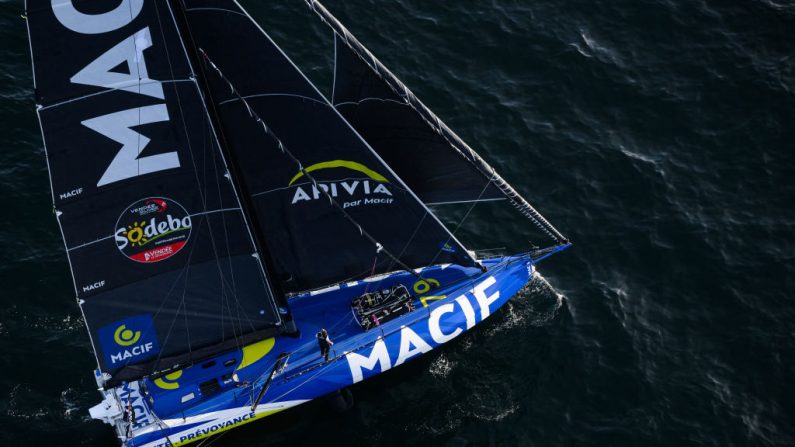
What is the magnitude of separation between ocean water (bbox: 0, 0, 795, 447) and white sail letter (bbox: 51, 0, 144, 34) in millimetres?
13880

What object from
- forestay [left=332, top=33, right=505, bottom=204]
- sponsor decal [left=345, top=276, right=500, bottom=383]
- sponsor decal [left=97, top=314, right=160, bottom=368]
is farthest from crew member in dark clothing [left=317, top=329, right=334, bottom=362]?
forestay [left=332, top=33, right=505, bottom=204]

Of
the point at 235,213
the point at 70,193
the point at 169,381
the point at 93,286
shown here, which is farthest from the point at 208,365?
the point at 70,193

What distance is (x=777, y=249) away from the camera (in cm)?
3822

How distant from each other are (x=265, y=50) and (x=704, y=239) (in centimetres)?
2265

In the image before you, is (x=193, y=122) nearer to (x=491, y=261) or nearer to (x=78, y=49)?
(x=78, y=49)

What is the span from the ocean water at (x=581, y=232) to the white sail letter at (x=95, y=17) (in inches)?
546

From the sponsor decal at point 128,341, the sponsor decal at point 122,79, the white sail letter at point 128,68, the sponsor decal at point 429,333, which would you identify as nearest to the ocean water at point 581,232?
the sponsor decal at point 429,333

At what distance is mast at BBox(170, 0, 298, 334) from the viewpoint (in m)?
25.6

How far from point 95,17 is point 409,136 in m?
11.7

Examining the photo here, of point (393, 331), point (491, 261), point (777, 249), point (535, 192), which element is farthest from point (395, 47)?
point (777, 249)

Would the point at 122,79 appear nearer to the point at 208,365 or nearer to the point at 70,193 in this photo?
Answer: the point at 70,193

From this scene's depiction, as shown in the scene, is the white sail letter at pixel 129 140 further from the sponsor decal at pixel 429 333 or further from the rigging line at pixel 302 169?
the sponsor decal at pixel 429 333

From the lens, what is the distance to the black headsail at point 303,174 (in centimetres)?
2680

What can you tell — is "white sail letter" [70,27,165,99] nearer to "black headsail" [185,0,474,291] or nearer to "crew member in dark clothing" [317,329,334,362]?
"black headsail" [185,0,474,291]
